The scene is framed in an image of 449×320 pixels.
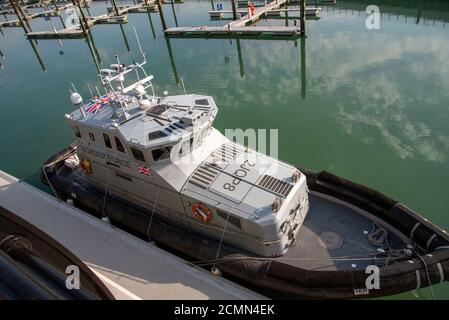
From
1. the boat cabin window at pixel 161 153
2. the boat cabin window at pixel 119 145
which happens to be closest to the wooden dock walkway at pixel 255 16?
the boat cabin window at pixel 119 145

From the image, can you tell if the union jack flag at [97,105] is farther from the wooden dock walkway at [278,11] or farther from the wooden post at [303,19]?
the wooden dock walkway at [278,11]

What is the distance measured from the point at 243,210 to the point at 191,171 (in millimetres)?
1970

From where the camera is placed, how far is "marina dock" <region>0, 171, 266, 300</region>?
26.6 ft

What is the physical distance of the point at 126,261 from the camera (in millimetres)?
9062

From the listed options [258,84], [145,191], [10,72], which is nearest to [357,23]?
[258,84]

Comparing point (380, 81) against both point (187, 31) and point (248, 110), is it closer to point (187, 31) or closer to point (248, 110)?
point (248, 110)

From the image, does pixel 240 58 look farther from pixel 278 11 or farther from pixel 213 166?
pixel 213 166

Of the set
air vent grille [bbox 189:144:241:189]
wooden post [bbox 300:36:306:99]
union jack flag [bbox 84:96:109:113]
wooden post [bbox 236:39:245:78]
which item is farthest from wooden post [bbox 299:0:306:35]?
union jack flag [bbox 84:96:109:113]

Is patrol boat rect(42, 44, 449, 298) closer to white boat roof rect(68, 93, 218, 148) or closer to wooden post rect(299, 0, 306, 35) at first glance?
white boat roof rect(68, 93, 218, 148)

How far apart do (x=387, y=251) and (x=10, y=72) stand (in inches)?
1445

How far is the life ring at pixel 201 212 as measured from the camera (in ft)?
27.5

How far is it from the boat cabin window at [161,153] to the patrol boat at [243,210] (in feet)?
0.13

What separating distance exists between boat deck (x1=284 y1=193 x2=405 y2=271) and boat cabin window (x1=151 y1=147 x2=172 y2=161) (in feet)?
13.8

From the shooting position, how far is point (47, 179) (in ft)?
40.6
